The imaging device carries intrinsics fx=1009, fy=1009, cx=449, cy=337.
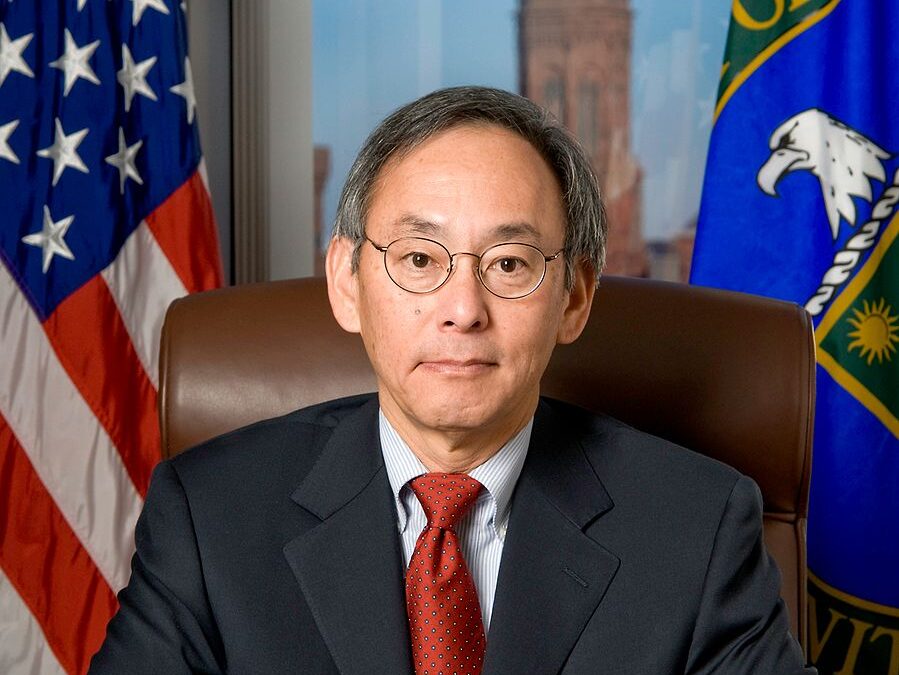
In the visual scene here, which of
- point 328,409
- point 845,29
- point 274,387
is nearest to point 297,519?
point 328,409

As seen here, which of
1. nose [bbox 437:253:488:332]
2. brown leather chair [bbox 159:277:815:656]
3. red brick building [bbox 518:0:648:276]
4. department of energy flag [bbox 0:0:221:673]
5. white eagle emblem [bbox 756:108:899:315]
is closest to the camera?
nose [bbox 437:253:488:332]

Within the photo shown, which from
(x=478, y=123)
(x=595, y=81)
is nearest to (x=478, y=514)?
(x=478, y=123)

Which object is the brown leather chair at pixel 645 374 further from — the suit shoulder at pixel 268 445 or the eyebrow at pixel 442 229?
the eyebrow at pixel 442 229

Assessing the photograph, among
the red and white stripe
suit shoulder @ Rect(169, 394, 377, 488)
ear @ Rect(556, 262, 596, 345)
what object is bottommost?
the red and white stripe

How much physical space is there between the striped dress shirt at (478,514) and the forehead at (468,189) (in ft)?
1.07

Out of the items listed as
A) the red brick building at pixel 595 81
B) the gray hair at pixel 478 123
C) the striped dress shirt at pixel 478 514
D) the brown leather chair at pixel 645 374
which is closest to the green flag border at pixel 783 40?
the red brick building at pixel 595 81

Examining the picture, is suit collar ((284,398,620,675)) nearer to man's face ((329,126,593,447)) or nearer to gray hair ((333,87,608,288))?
man's face ((329,126,593,447))

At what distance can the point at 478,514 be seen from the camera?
144cm

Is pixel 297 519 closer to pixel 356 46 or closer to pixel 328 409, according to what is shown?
pixel 328 409

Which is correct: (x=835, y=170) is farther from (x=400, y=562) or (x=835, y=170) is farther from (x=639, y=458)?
(x=400, y=562)

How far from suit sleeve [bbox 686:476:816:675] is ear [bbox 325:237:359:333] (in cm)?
61

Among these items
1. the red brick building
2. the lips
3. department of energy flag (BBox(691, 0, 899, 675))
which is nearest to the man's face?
the lips

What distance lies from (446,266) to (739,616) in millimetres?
618

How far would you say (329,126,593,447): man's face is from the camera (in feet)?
4.26
